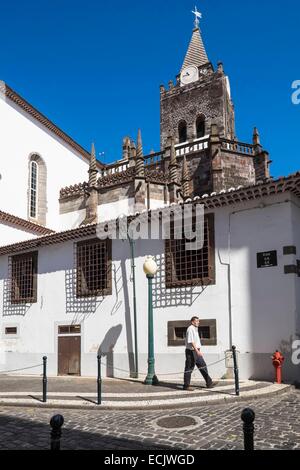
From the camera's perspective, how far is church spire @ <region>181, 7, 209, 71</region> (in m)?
44.8

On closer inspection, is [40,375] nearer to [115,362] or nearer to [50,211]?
[115,362]

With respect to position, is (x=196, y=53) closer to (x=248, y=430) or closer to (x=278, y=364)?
(x=278, y=364)

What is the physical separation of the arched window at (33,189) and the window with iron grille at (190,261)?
582 inches

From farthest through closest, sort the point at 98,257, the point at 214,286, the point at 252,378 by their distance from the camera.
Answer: the point at 98,257 < the point at 214,286 < the point at 252,378

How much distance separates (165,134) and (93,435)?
3882cm

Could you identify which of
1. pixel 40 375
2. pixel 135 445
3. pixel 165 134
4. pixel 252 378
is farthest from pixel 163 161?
pixel 135 445

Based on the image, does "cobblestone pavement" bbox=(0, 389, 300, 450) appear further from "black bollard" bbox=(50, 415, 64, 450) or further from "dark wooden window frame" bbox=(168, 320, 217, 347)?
"dark wooden window frame" bbox=(168, 320, 217, 347)

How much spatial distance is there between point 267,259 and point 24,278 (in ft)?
30.6

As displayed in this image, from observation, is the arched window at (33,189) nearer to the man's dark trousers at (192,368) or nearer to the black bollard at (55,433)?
the man's dark trousers at (192,368)

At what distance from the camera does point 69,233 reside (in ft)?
46.5

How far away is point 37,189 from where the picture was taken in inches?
997

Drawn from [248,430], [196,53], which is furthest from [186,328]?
[196,53]

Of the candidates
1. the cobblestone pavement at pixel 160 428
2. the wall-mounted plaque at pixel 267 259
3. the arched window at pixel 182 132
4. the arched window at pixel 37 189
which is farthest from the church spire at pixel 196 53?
the cobblestone pavement at pixel 160 428

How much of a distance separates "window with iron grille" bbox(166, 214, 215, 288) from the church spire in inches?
1443
